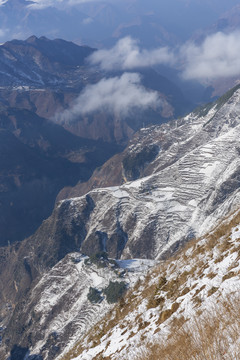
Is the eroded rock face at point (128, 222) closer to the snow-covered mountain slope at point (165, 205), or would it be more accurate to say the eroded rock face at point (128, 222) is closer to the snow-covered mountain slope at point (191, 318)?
the snow-covered mountain slope at point (165, 205)

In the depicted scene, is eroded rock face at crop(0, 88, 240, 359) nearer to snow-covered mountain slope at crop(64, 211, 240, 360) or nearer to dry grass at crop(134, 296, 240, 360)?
snow-covered mountain slope at crop(64, 211, 240, 360)

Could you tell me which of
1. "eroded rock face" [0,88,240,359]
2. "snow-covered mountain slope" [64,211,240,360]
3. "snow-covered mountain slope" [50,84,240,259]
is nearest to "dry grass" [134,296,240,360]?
"snow-covered mountain slope" [64,211,240,360]

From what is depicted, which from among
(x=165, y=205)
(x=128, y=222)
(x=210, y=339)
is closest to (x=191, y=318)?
(x=210, y=339)

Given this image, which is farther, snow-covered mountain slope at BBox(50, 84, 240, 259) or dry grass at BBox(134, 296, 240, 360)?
snow-covered mountain slope at BBox(50, 84, 240, 259)

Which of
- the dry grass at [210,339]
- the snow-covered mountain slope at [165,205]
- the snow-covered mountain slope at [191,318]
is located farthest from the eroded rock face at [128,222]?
the dry grass at [210,339]

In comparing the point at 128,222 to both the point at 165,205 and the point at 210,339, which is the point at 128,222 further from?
the point at 210,339

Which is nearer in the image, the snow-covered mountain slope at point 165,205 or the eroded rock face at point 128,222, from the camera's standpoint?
the eroded rock face at point 128,222

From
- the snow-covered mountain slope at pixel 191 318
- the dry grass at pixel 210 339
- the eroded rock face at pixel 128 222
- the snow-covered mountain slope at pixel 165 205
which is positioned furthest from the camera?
the snow-covered mountain slope at pixel 165 205

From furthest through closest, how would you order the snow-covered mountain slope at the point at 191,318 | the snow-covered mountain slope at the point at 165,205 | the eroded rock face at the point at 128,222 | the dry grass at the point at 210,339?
the snow-covered mountain slope at the point at 165,205
the eroded rock face at the point at 128,222
the snow-covered mountain slope at the point at 191,318
the dry grass at the point at 210,339
